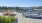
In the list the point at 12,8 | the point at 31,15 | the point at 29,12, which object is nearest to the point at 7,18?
the point at 12,8

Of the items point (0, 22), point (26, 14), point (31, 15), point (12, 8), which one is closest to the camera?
point (0, 22)

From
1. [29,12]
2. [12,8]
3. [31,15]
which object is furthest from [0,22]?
[29,12]

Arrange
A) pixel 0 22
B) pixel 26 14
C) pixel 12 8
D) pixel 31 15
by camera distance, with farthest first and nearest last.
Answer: pixel 26 14 < pixel 31 15 < pixel 12 8 < pixel 0 22

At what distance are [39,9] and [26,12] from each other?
898 mm

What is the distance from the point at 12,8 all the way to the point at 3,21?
283 centimetres

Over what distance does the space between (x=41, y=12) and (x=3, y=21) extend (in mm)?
5250

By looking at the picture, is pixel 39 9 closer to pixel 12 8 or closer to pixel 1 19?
pixel 12 8

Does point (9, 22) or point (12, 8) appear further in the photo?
point (12, 8)

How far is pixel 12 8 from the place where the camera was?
17.6ft

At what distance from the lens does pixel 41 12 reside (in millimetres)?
7512

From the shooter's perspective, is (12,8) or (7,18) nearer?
(7,18)

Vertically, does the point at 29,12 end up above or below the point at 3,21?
below

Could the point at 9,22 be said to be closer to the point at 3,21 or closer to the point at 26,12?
the point at 3,21

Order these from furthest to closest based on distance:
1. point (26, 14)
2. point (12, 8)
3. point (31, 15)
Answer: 1. point (26, 14)
2. point (31, 15)
3. point (12, 8)
